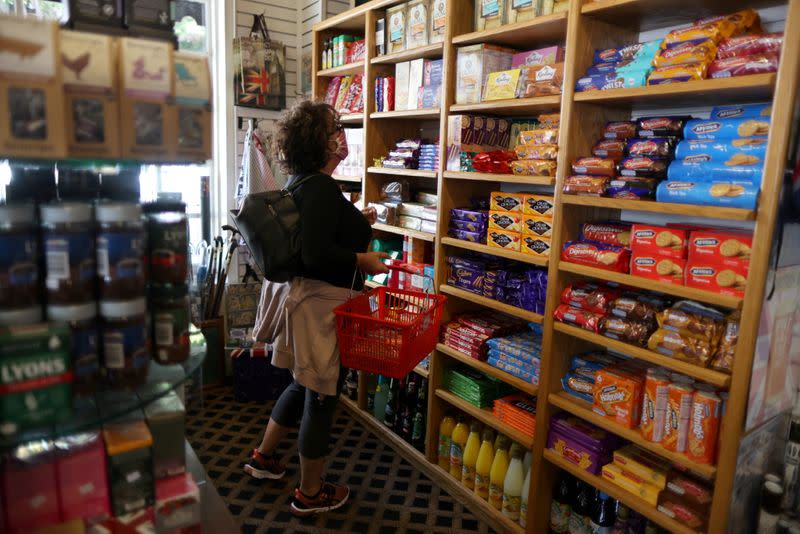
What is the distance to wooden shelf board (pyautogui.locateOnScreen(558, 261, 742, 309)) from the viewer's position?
6.12 ft

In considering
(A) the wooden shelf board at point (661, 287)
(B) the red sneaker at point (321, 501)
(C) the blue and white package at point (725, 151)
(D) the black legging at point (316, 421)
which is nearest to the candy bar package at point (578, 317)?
(A) the wooden shelf board at point (661, 287)

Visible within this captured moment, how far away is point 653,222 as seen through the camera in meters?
2.49

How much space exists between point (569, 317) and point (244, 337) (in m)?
2.86

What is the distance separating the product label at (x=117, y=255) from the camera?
1.15 meters

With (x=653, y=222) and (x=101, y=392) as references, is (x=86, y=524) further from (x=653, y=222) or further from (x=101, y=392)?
(x=653, y=222)

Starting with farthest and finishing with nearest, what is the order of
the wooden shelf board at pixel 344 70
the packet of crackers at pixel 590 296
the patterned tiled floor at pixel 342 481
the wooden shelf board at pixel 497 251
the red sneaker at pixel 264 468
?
the wooden shelf board at pixel 344 70 → the red sneaker at pixel 264 468 → the patterned tiled floor at pixel 342 481 → the wooden shelf board at pixel 497 251 → the packet of crackers at pixel 590 296

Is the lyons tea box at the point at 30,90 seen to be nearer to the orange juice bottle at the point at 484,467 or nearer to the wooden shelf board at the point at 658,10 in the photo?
the wooden shelf board at the point at 658,10

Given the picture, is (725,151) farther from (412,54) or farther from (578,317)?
(412,54)

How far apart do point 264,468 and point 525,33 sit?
2.66m

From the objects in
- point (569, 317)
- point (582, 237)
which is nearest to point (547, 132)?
point (582, 237)

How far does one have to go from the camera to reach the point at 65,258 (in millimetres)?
1116

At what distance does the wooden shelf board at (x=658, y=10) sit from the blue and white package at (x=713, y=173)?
60cm

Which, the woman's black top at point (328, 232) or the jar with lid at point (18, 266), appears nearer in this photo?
the jar with lid at point (18, 266)

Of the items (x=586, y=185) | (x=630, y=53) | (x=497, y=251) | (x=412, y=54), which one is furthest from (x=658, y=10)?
(x=412, y=54)
